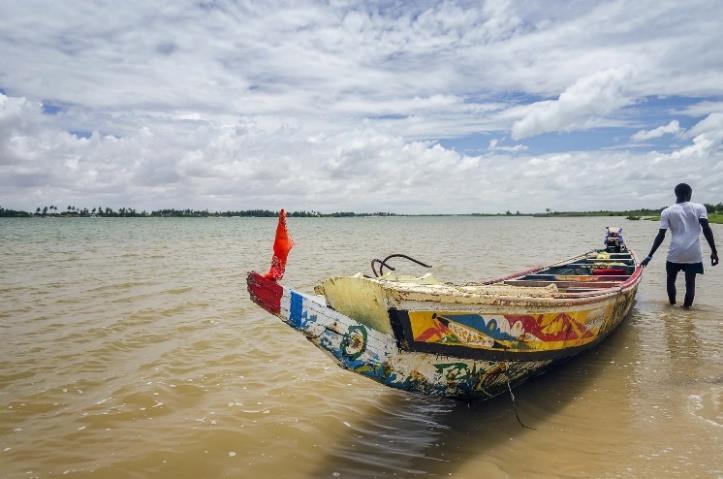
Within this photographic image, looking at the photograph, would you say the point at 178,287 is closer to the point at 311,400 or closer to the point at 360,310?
the point at 311,400

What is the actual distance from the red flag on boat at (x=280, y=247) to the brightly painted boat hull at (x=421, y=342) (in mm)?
85

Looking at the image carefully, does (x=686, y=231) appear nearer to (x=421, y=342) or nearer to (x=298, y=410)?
(x=421, y=342)

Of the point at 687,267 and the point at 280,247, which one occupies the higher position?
the point at 280,247

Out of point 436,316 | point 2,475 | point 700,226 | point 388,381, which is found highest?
point 700,226

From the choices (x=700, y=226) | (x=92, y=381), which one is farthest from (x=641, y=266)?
(x=92, y=381)

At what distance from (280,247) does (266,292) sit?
0.40m

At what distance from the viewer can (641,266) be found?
821 cm

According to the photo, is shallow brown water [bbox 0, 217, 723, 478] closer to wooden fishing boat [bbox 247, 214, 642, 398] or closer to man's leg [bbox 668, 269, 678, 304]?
wooden fishing boat [bbox 247, 214, 642, 398]

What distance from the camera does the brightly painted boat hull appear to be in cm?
333

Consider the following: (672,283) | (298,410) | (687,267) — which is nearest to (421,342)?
(298,410)

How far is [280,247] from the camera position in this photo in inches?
131

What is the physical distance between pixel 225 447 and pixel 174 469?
418mm

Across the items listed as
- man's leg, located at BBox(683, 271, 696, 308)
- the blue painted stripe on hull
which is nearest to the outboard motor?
man's leg, located at BBox(683, 271, 696, 308)

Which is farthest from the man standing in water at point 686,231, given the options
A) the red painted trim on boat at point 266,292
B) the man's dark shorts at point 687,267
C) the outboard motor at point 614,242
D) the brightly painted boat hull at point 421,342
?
the red painted trim on boat at point 266,292
